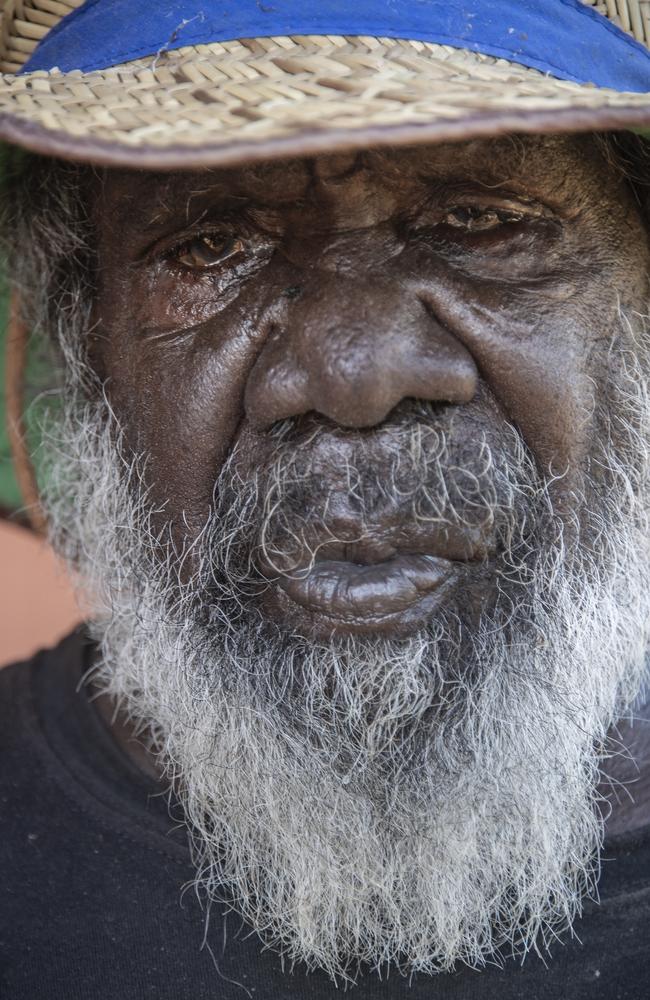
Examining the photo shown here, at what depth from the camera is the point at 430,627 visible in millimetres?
1359

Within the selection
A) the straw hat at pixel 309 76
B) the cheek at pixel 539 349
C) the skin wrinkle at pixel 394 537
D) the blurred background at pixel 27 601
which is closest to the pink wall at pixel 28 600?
the blurred background at pixel 27 601

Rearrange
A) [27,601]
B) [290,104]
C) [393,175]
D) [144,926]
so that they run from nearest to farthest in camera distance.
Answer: [290,104], [393,175], [144,926], [27,601]

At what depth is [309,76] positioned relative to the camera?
1067 millimetres

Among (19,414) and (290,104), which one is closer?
(290,104)

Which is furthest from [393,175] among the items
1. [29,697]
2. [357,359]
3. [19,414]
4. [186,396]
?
[29,697]

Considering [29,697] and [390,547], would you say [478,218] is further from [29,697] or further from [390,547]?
[29,697]

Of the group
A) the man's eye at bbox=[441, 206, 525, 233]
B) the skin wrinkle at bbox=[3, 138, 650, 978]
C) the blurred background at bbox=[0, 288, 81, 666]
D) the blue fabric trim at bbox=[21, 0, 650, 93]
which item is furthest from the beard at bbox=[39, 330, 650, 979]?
the blurred background at bbox=[0, 288, 81, 666]

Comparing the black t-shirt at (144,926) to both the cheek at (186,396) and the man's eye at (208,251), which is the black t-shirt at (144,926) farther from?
the man's eye at (208,251)

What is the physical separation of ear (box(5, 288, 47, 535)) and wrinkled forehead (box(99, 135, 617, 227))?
2.24 feet

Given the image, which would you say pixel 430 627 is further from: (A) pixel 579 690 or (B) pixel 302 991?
(B) pixel 302 991

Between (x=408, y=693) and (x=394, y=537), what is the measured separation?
209 mm

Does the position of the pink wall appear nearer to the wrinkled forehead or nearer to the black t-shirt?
the black t-shirt

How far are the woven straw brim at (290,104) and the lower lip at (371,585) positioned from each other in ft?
1.74

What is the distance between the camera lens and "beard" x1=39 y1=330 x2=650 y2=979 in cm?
135
